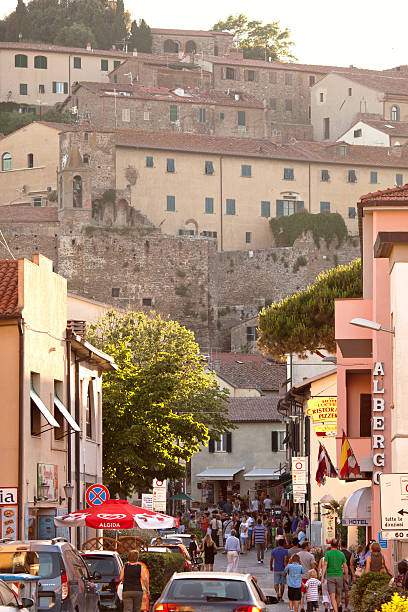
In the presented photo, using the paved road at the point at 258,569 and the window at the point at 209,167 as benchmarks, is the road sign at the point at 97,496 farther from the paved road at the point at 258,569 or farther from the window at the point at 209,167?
the window at the point at 209,167

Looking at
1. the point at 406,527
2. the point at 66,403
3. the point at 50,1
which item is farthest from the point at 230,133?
the point at 406,527

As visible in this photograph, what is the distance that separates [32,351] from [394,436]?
366 inches

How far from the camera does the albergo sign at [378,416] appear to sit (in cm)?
2506

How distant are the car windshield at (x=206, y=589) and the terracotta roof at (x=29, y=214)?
91.6 m

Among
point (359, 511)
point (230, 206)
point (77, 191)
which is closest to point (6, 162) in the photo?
point (77, 191)

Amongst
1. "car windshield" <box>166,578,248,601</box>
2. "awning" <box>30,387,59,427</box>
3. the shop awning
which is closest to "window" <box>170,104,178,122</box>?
the shop awning

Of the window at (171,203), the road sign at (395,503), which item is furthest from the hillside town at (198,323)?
the window at (171,203)

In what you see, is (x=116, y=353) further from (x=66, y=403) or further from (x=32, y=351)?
(x=32, y=351)

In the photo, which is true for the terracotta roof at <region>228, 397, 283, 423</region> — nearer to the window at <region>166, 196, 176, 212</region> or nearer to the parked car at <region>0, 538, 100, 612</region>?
the window at <region>166, 196, 176, 212</region>

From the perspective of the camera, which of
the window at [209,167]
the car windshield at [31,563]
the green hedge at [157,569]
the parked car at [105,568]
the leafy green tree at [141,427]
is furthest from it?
the window at [209,167]

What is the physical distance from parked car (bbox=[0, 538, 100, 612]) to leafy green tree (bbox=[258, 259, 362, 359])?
1110 inches

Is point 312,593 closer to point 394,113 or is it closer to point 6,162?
point 6,162

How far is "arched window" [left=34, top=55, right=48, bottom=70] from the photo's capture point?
134 metres

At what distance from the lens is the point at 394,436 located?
23.5 meters
